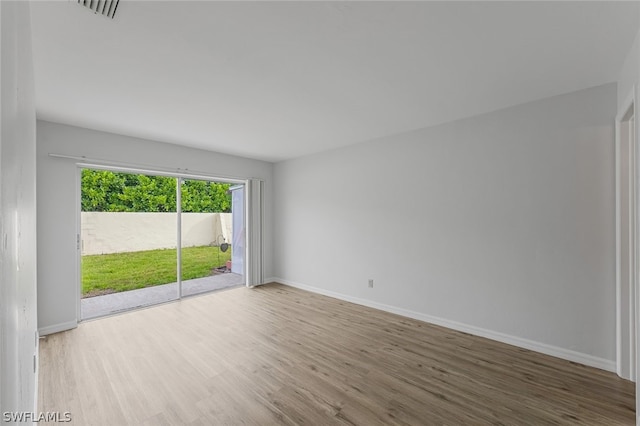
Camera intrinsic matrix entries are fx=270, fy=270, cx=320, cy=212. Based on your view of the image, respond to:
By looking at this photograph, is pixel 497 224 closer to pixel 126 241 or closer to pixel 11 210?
pixel 11 210

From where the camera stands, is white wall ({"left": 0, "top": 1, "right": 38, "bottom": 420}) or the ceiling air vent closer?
white wall ({"left": 0, "top": 1, "right": 38, "bottom": 420})

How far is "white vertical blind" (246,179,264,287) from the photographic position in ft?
17.7

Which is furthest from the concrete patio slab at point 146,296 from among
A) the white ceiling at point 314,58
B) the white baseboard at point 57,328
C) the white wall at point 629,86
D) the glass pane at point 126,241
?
the white wall at point 629,86

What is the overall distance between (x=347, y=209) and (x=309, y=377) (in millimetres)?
2699

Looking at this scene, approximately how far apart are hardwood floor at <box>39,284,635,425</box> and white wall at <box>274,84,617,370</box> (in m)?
0.35

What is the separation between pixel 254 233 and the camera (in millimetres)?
5516

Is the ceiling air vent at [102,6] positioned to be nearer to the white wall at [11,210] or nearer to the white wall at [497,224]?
the white wall at [11,210]

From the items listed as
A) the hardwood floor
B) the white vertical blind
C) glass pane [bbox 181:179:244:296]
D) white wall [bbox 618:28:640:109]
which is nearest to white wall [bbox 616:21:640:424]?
white wall [bbox 618:28:640:109]

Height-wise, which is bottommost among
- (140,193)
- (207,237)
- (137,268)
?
(137,268)

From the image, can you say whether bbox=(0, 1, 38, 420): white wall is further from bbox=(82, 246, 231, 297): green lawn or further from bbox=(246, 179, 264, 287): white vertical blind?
bbox=(246, 179, 264, 287): white vertical blind

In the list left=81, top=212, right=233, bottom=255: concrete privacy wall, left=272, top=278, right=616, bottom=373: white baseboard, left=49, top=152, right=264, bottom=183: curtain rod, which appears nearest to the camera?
left=272, top=278, right=616, bottom=373: white baseboard

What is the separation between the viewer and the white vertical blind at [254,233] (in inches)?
213

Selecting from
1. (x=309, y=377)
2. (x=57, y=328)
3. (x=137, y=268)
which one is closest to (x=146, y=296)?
(x=137, y=268)

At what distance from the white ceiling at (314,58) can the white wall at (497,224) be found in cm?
38
